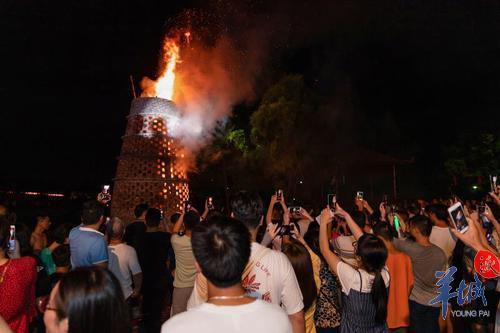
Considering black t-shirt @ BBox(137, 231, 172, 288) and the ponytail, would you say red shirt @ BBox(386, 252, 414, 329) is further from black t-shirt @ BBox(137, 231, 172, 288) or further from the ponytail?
black t-shirt @ BBox(137, 231, 172, 288)

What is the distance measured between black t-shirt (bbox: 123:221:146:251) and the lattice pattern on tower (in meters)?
4.55

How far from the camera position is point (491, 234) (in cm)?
560

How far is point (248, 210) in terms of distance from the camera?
2.84m

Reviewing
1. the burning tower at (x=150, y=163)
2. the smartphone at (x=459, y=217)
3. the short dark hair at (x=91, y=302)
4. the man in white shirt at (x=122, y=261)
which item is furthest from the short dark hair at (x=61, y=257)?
the burning tower at (x=150, y=163)

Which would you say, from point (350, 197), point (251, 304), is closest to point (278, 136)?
point (350, 197)

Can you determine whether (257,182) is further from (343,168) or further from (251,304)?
(251,304)

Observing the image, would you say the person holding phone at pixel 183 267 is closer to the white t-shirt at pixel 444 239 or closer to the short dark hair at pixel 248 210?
the short dark hair at pixel 248 210

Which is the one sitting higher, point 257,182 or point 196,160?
point 196,160

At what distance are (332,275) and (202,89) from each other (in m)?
11.8

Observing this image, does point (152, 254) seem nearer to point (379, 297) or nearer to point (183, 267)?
point (183, 267)

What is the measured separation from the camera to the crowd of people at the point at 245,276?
5.64 ft

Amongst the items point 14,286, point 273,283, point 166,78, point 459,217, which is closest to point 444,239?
point 459,217

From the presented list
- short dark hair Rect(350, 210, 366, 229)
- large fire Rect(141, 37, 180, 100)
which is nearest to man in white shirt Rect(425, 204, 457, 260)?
short dark hair Rect(350, 210, 366, 229)

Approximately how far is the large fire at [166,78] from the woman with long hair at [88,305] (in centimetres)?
1096
